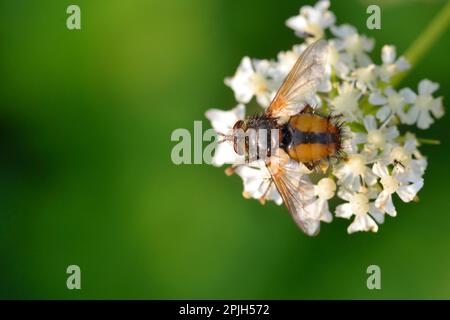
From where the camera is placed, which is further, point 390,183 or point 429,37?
point 429,37

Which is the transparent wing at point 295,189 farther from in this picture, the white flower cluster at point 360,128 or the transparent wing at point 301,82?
the transparent wing at point 301,82

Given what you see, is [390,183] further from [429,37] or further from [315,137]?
[429,37]

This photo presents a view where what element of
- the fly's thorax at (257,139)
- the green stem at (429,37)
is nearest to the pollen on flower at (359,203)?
the fly's thorax at (257,139)

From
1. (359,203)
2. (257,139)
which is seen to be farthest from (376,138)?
(257,139)

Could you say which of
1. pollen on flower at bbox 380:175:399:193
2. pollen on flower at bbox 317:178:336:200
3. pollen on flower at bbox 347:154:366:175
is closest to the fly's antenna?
pollen on flower at bbox 317:178:336:200

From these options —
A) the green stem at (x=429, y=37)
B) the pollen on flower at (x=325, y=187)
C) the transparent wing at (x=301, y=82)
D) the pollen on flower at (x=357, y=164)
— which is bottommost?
the pollen on flower at (x=325, y=187)
